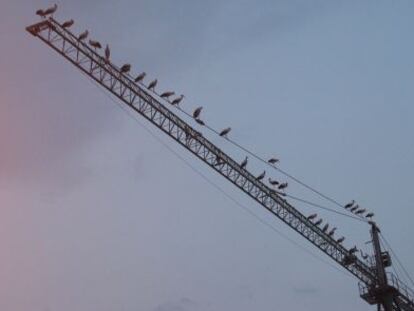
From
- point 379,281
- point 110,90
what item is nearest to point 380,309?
point 379,281

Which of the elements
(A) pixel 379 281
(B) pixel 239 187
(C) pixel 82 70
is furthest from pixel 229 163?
(A) pixel 379 281

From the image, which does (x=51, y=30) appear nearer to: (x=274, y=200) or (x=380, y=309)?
(x=274, y=200)

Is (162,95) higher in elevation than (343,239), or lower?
lower

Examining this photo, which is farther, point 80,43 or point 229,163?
point 229,163

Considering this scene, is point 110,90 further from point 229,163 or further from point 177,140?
point 229,163

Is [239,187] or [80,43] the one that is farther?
[239,187]

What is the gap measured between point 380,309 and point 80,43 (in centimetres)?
4244

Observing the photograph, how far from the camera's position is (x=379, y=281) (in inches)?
3187

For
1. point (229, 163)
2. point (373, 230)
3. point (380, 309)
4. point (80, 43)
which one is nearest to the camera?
point (80, 43)

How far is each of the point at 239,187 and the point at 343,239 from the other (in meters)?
16.4

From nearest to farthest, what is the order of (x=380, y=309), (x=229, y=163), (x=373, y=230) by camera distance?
1. (x=229, y=163)
2. (x=380, y=309)
3. (x=373, y=230)

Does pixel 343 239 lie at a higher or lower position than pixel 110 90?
higher

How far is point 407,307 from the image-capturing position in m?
81.6

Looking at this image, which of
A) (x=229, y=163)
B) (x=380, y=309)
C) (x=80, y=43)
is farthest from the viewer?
(x=380, y=309)
